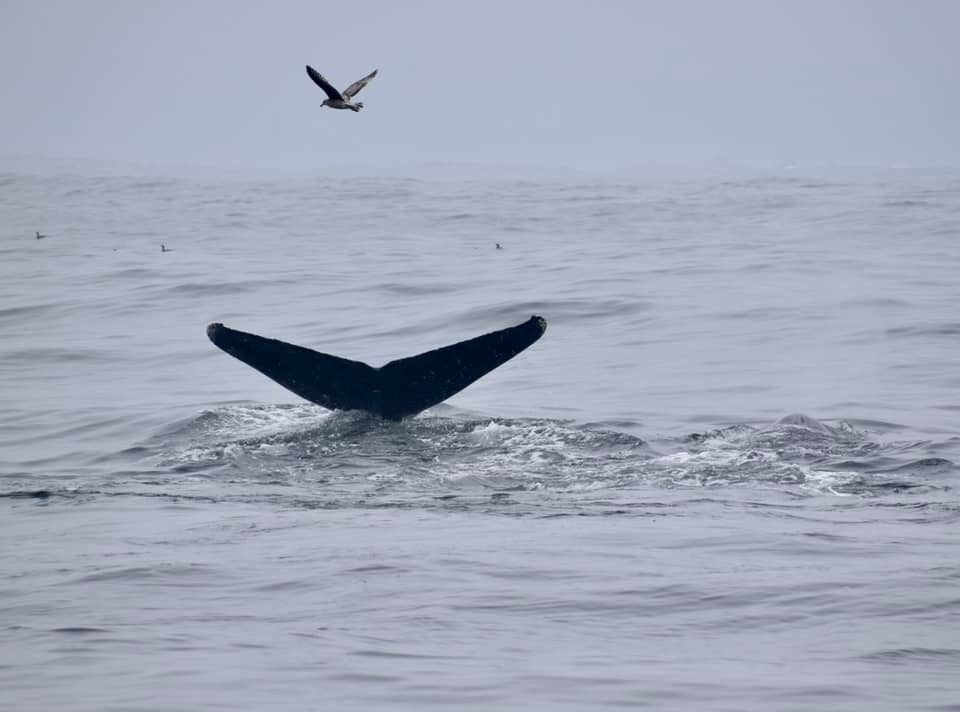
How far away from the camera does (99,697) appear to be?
22.7 ft

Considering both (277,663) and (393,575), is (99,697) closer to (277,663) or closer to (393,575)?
(277,663)

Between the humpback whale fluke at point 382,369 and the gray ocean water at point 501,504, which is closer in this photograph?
the gray ocean water at point 501,504

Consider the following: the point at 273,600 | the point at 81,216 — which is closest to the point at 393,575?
the point at 273,600

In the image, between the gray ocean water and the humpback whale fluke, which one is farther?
the humpback whale fluke

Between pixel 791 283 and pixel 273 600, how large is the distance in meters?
19.3

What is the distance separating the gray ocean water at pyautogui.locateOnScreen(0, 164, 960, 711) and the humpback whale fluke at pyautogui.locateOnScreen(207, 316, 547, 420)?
283 mm

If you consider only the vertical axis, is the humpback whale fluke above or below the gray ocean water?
above

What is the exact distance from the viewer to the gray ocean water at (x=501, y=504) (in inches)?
289

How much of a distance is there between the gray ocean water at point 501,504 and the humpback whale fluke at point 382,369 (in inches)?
11.2

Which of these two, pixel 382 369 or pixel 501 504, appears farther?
pixel 382 369

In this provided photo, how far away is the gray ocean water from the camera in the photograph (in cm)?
734

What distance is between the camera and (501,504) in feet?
35.8

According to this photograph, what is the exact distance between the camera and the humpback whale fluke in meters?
12.9

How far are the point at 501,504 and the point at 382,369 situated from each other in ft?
9.22
